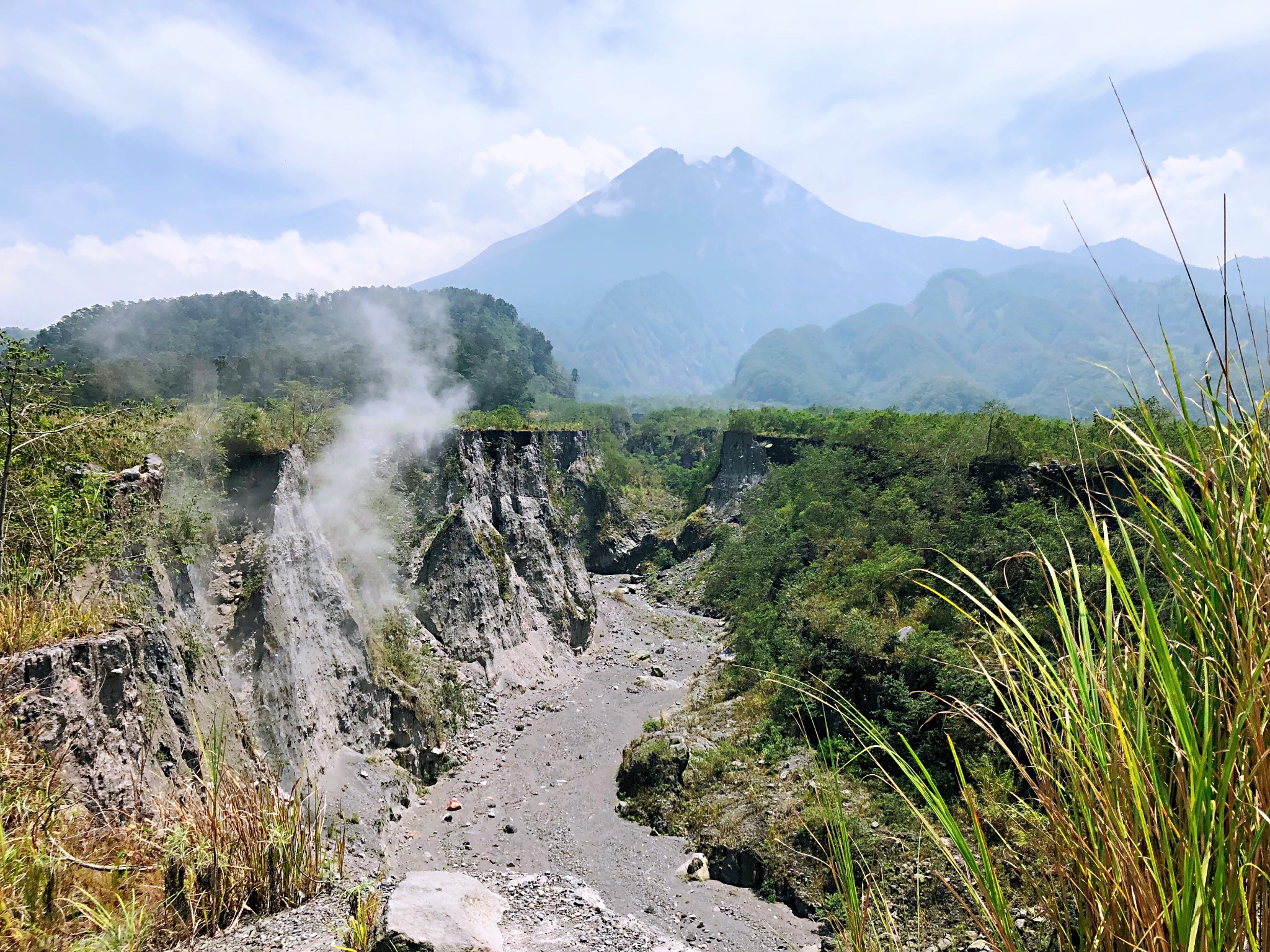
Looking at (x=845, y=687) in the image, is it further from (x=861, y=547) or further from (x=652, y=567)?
(x=652, y=567)

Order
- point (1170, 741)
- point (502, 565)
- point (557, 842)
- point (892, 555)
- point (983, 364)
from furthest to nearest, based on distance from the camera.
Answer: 1. point (983, 364)
2. point (502, 565)
3. point (892, 555)
4. point (557, 842)
5. point (1170, 741)

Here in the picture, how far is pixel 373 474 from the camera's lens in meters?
19.2

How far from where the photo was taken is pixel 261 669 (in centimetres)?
1184

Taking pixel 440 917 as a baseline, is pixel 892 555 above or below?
below

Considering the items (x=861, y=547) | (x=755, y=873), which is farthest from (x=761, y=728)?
(x=861, y=547)

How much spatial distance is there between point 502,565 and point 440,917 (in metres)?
18.0

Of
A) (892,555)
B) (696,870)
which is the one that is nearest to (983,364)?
(892,555)

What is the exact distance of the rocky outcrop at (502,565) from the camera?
1988cm

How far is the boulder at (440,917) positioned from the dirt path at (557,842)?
14.2 inches

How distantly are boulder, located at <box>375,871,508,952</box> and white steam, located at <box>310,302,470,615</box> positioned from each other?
493 inches

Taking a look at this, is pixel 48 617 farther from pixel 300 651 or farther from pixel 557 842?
pixel 557 842

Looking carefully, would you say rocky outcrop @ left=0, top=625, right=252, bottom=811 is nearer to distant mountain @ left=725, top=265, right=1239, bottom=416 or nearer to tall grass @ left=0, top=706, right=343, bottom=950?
tall grass @ left=0, top=706, right=343, bottom=950

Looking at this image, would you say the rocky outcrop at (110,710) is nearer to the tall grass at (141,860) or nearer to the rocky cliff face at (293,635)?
the rocky cliff face at (293,635)

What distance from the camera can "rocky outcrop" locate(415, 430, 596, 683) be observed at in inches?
782
